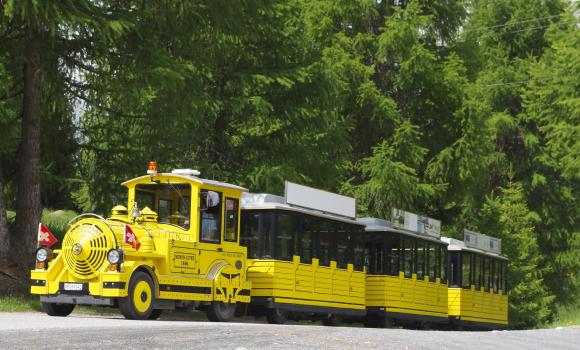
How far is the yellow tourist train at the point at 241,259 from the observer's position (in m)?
17.2

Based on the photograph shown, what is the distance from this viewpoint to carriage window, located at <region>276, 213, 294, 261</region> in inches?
822

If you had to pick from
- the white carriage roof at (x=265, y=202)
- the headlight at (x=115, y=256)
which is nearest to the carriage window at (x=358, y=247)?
the white carriage roof at (x=265, y=202)

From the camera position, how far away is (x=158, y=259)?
58.4ft

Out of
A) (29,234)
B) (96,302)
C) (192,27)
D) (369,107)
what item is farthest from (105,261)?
(369,107)

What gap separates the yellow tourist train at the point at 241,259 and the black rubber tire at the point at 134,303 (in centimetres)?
2

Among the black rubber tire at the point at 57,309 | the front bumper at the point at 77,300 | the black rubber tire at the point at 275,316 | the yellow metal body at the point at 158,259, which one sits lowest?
the black rubber tire at the point at 275,316

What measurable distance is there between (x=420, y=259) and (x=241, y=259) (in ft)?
31.0

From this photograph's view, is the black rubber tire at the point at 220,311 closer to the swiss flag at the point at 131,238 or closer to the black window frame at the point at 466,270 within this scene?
the swiss flag at the point at 131,238

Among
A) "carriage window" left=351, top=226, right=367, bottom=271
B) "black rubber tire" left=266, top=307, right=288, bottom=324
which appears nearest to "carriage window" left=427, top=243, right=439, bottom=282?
"carriage window" left=351, top=226, right=367, bottom=271

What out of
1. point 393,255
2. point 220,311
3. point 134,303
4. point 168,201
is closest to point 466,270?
point 393,255

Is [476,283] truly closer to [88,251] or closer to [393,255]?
[393,255]

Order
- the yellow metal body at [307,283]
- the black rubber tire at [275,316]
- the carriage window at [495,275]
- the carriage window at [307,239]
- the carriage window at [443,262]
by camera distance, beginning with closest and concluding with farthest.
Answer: the yellow metal body at [307,283] → the black rubber tire at [275,316] → the carriage window at [307,239] → the carriage window at [443,262] → the carriage window at [495,275]

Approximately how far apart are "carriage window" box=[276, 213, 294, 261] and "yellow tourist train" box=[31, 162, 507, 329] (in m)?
0.02

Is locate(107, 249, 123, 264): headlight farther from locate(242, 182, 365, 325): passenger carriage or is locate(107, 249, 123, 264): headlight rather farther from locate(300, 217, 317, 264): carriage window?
locate(300, 217, 317, 264): carriage window
